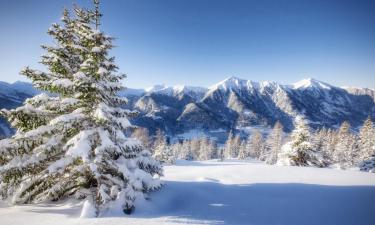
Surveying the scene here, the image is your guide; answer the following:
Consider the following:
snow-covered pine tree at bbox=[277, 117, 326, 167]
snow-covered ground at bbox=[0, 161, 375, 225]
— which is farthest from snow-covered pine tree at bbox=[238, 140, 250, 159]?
snow-covered ground at bbox=[0, 161, 375, 225]

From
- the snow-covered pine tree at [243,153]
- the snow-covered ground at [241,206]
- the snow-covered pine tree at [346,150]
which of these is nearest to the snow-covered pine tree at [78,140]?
the snow-covered ground at [241,206]

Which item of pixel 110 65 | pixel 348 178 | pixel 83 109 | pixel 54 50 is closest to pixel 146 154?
pixel 83 109

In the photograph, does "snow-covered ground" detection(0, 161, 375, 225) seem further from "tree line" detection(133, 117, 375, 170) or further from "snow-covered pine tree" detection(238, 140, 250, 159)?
"snow-covered pine tree" detection(238, 140, 250, 159)

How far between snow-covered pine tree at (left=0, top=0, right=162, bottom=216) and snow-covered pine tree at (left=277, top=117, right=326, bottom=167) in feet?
58.5

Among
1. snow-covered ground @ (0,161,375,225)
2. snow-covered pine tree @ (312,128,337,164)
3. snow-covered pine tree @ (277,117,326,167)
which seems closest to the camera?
snow-covered ground @ (0,161,375,225)

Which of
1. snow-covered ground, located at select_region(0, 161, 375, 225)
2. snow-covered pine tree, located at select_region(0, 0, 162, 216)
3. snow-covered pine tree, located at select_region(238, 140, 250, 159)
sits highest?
snow-covered pine tree, located at select_region(0, 0, 162, 216)

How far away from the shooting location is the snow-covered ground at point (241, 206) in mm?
7516

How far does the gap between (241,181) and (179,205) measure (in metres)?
4.22

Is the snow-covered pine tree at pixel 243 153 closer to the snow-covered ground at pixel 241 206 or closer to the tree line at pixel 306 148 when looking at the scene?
the tree line at pixel 306 148

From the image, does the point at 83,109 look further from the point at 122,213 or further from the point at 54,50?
the point at 122,213

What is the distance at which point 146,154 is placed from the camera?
396 inches

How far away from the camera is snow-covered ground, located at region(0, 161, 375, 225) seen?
7516 millimetres

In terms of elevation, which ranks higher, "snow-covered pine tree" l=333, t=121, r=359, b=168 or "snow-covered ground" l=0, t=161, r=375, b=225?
"snow-covered ground" l=0, t=161, r=375, b=225

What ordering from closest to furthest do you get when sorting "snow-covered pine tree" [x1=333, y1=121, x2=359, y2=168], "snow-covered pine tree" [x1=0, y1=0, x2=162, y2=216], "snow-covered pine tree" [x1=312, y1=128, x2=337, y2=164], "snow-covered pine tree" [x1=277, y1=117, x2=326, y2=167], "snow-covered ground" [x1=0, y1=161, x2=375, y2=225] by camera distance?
"snow-covered ground" [x1=0, y1=161, x2=375, y2=225]
"snow-covered pine tree" [x1=0, y1=0, x2=162, y2=216]
"snow-covered pine tree" [x1=277, y1=117, x2=326, y2=167]
"snow-covered pine tree" [x1=312, y1=128, x2=337, y2=164]
"snow-covered pine tree" [x1=333, y1=121, x2=359, y2=168]
